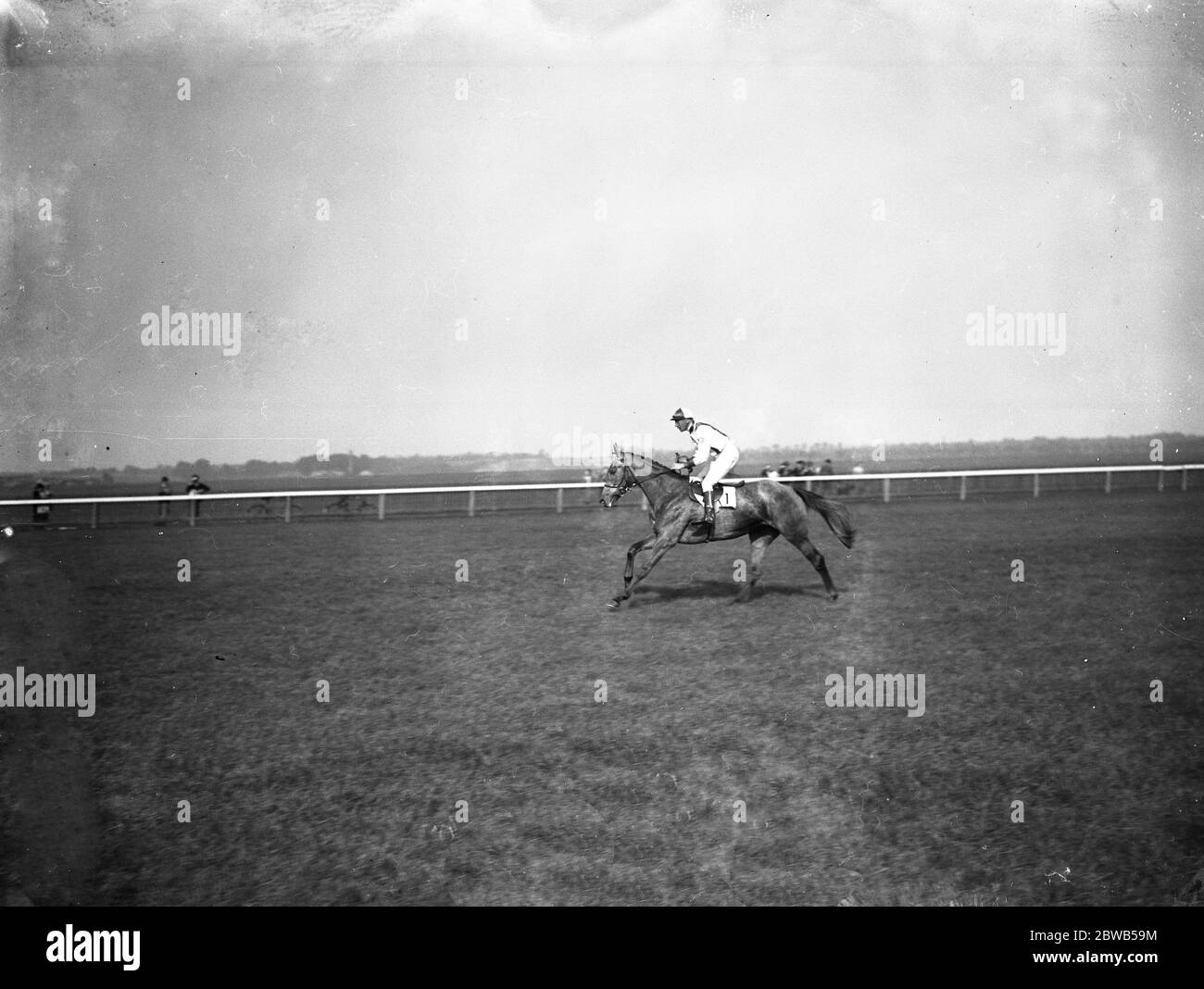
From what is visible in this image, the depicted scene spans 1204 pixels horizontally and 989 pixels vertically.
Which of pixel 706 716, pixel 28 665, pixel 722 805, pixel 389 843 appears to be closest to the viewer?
pixel 389 843

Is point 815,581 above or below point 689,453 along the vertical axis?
below

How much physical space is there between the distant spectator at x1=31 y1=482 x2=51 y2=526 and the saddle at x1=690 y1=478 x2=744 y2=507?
15682 millimetres

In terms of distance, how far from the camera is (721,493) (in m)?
8.77

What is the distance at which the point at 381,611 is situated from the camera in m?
9.29

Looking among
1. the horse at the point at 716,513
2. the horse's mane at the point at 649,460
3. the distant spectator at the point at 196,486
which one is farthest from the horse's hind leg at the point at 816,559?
the distant spectator at the point at 196,486

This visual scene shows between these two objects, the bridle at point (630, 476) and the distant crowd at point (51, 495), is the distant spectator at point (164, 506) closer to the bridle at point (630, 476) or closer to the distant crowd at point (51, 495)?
the distant crowd at point (51, 495)

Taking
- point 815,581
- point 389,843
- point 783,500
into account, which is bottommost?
point 389,843

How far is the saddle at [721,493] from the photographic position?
8750mm

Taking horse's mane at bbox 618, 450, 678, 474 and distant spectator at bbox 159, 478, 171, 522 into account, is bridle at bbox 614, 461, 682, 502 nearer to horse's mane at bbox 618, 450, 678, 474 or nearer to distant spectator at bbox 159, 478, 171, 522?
horse's mane at bbox 618, 450, 678, 474

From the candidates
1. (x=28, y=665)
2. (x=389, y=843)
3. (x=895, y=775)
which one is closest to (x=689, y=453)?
(x=895, y=775)

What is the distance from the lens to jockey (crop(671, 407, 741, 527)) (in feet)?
27.9

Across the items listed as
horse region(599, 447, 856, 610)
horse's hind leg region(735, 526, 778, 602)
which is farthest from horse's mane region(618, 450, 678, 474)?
horse's hind leg region(735, 526, 778, 602)
